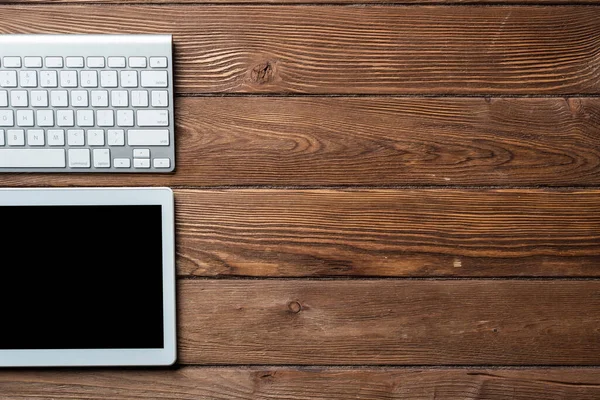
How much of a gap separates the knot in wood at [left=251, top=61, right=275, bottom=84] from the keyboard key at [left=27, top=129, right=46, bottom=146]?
0.27 meters

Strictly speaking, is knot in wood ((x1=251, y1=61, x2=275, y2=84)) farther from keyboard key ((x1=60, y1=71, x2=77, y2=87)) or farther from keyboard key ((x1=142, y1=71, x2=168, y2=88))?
keyboard key ((x1=60, y1=71, x2=77, y2=87))

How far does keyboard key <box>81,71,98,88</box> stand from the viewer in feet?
2.25

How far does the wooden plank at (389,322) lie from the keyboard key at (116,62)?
0.92 ft

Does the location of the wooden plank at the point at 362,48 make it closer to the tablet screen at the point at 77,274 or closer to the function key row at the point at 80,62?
the function key row at the point at 80,62

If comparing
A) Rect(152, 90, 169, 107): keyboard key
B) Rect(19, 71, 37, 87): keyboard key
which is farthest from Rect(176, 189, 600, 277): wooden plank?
Rect(19, 71, 37, 87): keyboard key

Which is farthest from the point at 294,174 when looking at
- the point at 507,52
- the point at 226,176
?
the point at 507,52

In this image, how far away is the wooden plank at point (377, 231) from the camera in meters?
0.70

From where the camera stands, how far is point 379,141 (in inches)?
27.8

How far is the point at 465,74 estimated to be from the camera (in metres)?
0.71

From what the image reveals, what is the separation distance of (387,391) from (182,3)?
1.83ft

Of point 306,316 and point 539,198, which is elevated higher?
point 539,198

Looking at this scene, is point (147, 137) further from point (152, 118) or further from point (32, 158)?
point (32, 158)

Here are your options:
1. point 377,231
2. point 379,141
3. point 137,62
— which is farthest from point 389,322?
point 137,62

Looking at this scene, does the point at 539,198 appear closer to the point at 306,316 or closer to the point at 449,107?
the point at 449,107
